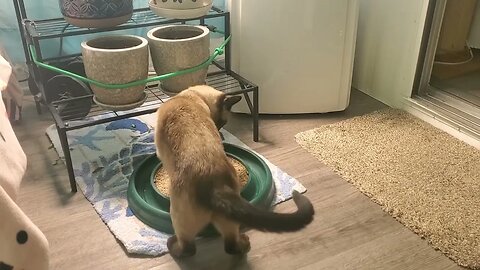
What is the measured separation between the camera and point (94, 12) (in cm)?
151

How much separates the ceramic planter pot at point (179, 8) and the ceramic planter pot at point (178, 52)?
6cm

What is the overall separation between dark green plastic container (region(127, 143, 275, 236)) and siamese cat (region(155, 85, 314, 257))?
0.09 meters

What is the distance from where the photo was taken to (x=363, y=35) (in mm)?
2150

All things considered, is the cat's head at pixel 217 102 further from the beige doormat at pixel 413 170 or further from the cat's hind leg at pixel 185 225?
the beige doormat at pixel 413 170

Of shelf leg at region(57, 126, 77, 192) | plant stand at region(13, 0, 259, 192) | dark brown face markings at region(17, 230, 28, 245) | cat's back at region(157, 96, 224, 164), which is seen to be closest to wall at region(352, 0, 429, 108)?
plant stand at region(13, 0, 259, 192)

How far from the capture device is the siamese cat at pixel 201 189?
1021mm

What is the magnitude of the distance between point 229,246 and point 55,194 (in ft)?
2.02

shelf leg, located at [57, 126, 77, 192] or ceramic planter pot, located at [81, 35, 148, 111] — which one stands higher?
ceramic planter pot, located at [81, 35, 148, 111]

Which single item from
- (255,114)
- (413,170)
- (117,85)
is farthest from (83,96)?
(413,170)

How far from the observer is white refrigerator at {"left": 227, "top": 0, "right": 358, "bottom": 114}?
5.91ft

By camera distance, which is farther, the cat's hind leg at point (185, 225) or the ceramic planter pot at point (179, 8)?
the ceramic planter pot at point (179, 8)

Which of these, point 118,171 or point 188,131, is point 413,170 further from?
point 118,171

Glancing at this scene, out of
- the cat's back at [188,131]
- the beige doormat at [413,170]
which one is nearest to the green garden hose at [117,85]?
the cat's back at [188,131]

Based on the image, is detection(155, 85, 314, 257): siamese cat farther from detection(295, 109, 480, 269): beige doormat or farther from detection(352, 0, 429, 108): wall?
detection(352, 0, 429, 108): wall
